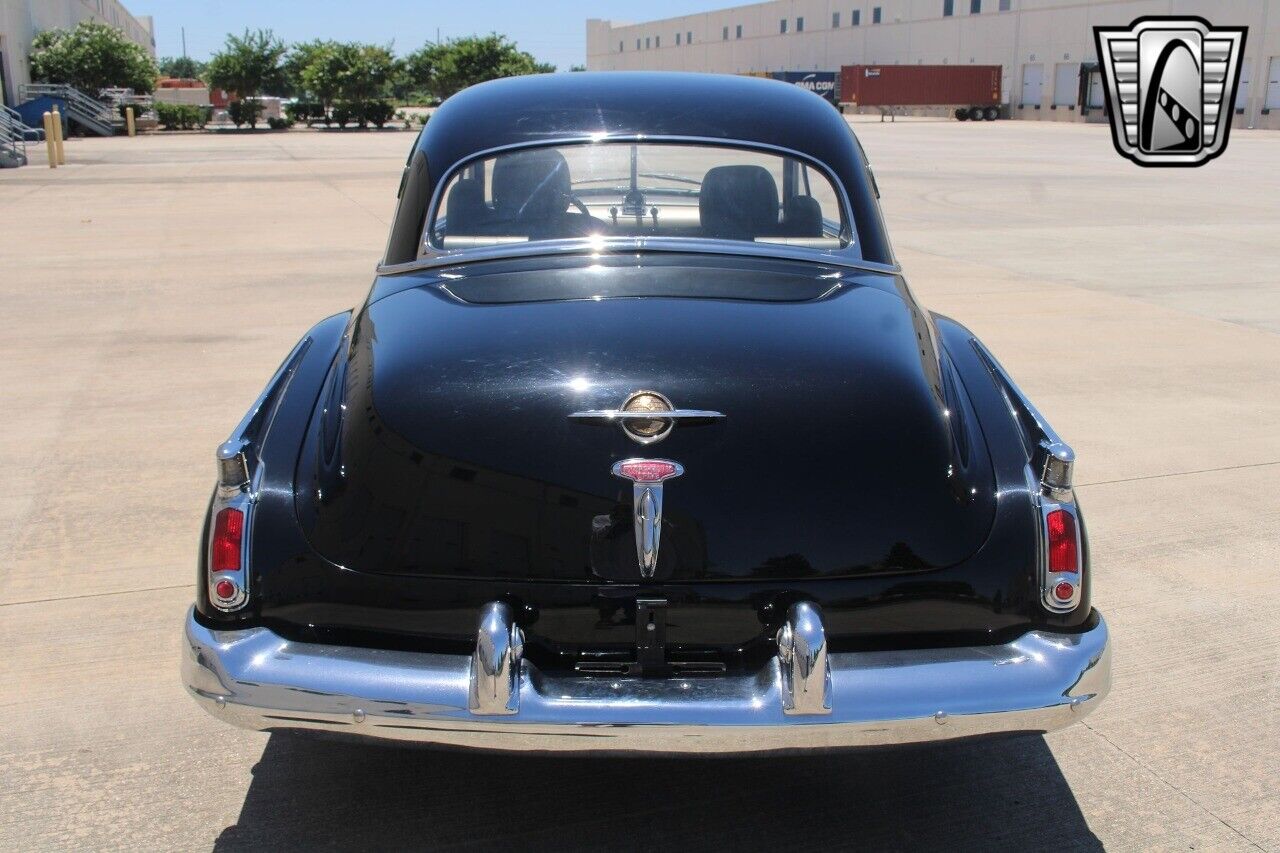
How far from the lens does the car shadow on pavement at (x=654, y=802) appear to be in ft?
8.93

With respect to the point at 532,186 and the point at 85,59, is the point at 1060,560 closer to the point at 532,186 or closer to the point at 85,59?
the point at 532,186

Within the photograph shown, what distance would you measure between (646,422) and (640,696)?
1.87ft

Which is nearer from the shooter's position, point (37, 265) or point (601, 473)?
point (601, 473)

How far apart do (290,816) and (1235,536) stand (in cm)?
365

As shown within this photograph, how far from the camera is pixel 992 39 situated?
66.2 m

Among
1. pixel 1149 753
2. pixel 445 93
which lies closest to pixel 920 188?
pixel 1149 753

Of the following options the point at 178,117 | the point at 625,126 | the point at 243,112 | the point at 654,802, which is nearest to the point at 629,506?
the point at 654,802

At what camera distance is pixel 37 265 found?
36.2 feet

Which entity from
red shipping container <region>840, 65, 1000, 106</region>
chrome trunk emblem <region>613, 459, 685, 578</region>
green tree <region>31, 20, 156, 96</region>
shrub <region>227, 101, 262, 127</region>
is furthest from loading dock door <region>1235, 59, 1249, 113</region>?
chrome trunk emblem <region>613, 459, 685, 578</region>

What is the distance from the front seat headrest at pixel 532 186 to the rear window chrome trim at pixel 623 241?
4 centimetres

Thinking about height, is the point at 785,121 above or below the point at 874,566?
above

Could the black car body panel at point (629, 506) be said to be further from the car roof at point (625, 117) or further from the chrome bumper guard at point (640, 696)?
the car roof at point (625, 117)

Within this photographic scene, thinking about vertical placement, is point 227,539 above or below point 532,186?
below

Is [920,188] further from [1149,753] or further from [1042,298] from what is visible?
[1149,753]
